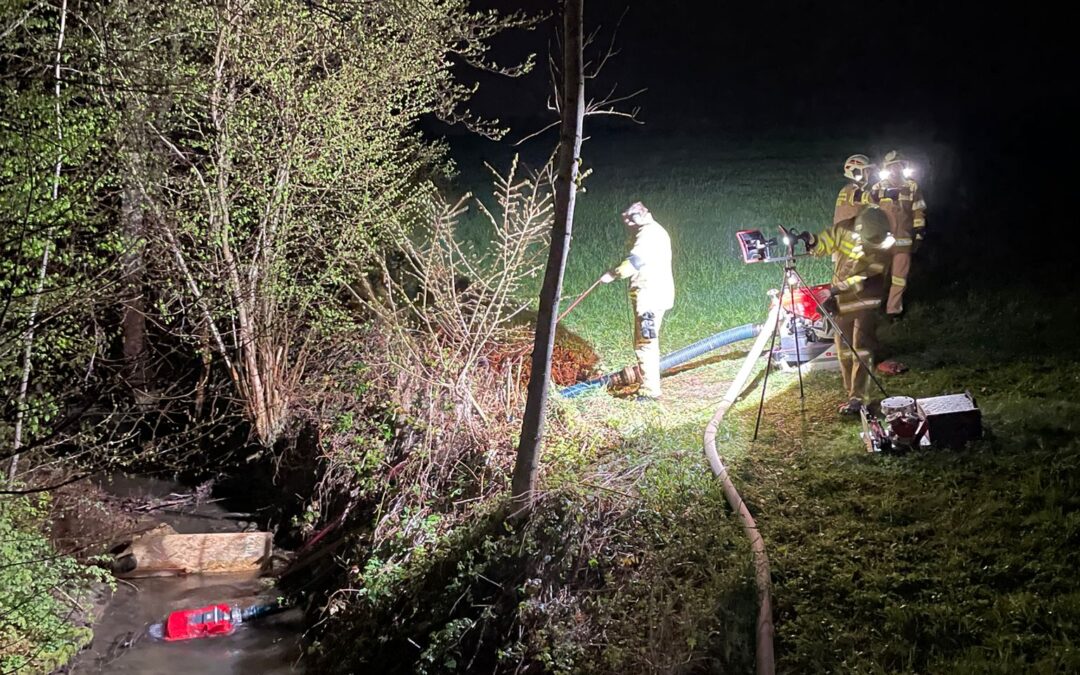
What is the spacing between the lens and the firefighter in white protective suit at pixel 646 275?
339 inches

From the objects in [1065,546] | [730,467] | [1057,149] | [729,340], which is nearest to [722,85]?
[1057,149]

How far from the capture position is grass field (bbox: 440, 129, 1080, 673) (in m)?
4.91

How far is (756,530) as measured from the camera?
6008 millimetres

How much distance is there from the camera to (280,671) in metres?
7.43

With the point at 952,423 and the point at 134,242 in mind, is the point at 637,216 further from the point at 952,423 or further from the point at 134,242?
the point at 134,242

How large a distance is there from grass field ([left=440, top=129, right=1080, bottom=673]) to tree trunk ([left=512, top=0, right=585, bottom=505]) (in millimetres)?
1028

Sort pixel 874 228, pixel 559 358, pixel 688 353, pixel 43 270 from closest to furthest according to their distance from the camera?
pixel 43 270
pixel 874 228
pixel 688 353
pixel 559 358

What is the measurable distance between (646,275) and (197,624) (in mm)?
5609

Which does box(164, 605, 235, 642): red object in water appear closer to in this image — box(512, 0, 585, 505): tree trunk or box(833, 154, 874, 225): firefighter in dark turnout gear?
box(512, 0, 585, 505): tree trunk

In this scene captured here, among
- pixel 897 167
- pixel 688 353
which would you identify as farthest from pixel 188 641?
pixel 897 167

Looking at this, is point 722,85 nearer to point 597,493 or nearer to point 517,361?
point 517,361

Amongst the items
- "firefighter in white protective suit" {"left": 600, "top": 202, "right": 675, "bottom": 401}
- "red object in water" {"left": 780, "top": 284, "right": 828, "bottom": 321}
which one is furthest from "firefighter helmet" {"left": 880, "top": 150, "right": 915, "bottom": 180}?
"firefighter in white protective suit" {"left": 600, "top": 202, "right": 675, "bottom": 401}

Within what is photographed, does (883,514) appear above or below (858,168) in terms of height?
below

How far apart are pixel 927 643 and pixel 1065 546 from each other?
52.0 inches
